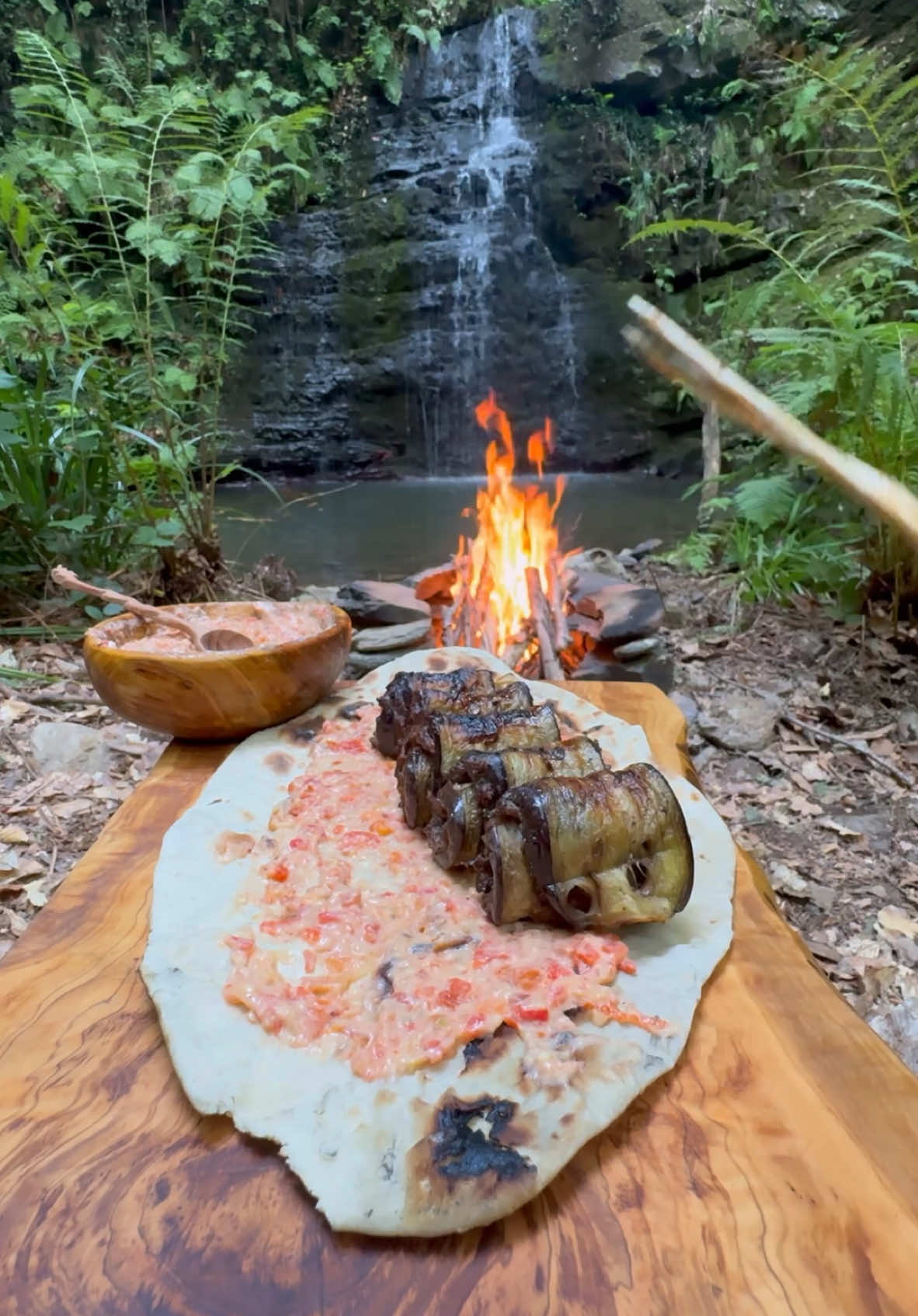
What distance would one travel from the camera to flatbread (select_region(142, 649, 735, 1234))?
2.77 ft

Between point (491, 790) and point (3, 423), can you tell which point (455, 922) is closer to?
point (491, 790)

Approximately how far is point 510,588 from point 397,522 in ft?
17.7

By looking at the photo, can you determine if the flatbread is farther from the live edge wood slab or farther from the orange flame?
the orange flame

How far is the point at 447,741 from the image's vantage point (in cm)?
157

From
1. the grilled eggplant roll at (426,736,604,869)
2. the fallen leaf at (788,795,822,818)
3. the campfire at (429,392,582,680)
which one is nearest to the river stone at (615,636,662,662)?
the campfire at (429,392,582,680)

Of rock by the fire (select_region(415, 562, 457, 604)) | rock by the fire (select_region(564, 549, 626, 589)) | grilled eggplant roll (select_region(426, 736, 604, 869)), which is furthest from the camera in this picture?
rock by the fire (select_region(564, 549, 626, 589))

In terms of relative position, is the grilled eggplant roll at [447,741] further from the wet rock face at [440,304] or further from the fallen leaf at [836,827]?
the wet rock face at [440,304]

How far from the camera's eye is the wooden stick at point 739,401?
2.66ft

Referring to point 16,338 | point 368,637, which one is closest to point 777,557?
point 368,637

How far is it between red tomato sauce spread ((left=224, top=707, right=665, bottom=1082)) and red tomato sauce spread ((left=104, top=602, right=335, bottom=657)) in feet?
2.06

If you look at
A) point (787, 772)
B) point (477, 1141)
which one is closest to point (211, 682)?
point (477, 1141)

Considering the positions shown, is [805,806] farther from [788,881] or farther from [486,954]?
[486,954]

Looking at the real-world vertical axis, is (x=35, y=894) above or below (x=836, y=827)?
above

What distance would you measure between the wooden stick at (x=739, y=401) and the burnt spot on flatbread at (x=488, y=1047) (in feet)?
2.48
